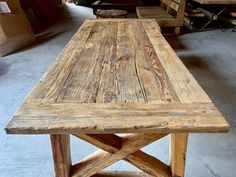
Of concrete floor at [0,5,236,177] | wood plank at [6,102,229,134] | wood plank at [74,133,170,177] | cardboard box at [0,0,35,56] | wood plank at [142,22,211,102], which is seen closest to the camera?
wood plank at [6,102,229,134]

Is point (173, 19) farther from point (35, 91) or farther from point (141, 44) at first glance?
point (35, 91)

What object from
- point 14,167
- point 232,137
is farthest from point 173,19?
point 14,167

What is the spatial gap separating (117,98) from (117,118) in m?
0.13

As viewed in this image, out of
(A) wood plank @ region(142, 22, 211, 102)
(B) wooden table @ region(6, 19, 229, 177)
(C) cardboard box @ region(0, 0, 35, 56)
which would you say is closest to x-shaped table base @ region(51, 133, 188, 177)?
(B) wooden table @ region(6, 19, 229, 177)

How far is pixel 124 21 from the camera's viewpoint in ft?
7.42

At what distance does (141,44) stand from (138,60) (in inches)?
11.7

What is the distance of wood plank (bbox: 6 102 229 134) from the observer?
0.72m

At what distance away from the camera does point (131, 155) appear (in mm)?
1057

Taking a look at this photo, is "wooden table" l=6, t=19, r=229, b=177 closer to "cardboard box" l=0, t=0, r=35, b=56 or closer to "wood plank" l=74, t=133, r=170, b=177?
"wood plank" l=74, t=133, r=170, b=177

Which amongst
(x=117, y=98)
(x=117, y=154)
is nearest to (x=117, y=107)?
(x=117, y=98)

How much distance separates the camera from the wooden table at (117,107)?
733mm

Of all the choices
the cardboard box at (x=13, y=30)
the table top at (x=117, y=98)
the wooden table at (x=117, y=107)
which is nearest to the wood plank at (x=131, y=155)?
the wooden table at (x=117, y=107)

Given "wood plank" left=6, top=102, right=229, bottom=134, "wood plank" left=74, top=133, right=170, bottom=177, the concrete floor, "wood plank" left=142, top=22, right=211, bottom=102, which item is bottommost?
the concrete floor

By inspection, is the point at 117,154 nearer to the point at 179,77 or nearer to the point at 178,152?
the point at 178,152
